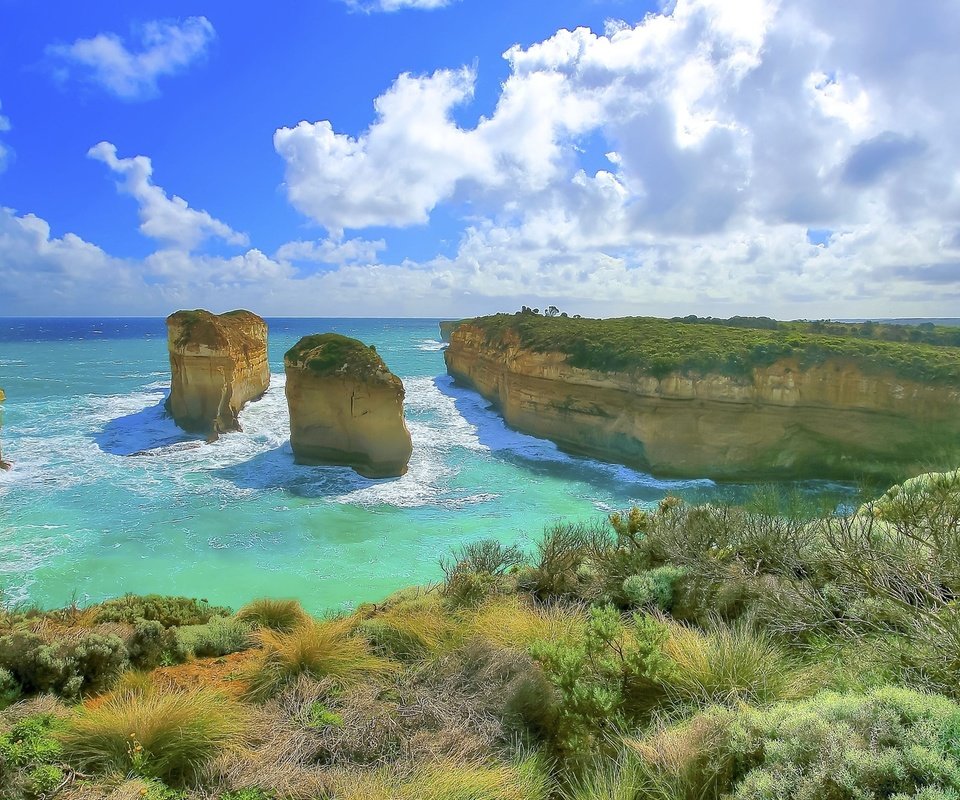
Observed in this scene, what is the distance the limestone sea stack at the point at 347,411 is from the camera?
18922 millimetres

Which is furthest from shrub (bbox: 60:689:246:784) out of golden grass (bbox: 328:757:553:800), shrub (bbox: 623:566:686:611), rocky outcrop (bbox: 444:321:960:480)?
rocky outcrop (bbox: 444:321:960:480)

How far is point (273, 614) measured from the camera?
7332 mm

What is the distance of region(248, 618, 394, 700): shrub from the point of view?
4.38 meters

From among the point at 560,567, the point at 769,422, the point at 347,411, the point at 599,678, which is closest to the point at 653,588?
the point at 560,567

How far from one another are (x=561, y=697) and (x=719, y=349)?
2020 cm

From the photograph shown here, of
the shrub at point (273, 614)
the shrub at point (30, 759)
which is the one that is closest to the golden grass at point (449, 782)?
the shrub at point (30, 759)

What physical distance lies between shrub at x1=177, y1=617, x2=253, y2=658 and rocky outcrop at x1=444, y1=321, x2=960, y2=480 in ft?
54.9

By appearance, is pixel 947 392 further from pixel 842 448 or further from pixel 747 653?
pixel 747 653

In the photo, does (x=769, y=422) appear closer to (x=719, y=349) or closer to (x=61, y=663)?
(x=719, y=349)

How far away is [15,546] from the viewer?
12.8 meters

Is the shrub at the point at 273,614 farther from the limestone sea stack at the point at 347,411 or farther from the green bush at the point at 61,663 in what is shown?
the limestone sea stack at the point at 347,411

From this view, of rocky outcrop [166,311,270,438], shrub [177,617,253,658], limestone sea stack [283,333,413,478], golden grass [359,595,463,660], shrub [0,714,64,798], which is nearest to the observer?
shrub [0,714,64,798]

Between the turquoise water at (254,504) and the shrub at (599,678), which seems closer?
the shrub at (599,678)

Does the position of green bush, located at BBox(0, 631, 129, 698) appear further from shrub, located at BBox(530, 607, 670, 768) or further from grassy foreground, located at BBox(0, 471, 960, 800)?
shrub, located at BBox(530, 607, 670, 768)
